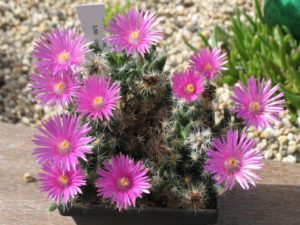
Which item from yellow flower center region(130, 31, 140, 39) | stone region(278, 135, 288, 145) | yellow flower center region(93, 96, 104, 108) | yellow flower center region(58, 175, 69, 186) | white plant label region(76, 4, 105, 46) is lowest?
yellow flower center region(58, 175, 69, 186)

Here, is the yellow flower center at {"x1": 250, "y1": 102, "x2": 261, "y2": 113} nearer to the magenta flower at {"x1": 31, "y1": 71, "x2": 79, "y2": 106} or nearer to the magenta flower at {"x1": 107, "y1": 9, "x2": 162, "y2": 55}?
the magenta flower at {"x1": 107, "y1": 9, "x2": 162, "y2": 55}

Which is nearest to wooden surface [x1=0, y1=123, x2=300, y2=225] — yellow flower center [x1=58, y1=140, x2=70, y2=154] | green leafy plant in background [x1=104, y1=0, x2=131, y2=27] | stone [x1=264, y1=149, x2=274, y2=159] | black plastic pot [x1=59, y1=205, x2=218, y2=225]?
black plastic pot [x1=59, y1=205, x2=218, y2=225]

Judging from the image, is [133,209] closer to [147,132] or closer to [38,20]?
[147,132]

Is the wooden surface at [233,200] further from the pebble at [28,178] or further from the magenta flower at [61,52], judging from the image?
the magenta flower at [61,52]

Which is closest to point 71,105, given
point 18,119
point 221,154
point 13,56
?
point 221,154

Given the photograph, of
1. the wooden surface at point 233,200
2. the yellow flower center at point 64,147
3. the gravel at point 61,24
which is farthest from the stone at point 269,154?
the yellow flower center at point 64,147

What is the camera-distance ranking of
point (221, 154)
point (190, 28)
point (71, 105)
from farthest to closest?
point (190, 28), point (71, 105), point (221, 154)
